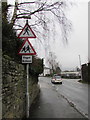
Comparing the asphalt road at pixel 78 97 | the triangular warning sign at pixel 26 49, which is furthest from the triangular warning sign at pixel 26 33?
the asphalt road at pixel 78 97

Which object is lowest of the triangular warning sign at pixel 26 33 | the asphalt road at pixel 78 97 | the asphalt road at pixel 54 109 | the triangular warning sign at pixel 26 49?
the asphalt road at pixel 78 97

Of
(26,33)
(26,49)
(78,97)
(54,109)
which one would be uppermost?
(26,33)

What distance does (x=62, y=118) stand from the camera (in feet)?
19.4

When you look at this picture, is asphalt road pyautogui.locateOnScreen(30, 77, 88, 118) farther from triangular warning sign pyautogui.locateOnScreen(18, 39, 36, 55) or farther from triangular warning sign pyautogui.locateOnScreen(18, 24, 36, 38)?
triangular warning sign pyautogui.locateOnScreen(18, 24, 36, 38)

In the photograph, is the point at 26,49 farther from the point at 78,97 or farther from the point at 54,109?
the point at 78,97

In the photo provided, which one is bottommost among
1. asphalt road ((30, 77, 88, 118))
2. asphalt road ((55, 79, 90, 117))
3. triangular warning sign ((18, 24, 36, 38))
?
asphalt road ((55, 79, 90, 117))

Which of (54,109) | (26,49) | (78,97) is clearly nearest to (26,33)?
(26,49)

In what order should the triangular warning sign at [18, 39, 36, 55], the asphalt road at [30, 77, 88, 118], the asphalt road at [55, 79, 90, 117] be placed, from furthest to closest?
1. the asphalt road at [55, 79, 90, 117]
2. the asphalt road at [30, 77, 88, 118]
3. the triangular warning sign at [18, 39, 36, 55]

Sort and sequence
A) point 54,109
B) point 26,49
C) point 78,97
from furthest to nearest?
point 78,97, point 54,109, point 26,49

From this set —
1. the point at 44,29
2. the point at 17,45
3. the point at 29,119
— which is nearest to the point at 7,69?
the point at 29,119

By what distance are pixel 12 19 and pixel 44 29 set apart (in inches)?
78.5

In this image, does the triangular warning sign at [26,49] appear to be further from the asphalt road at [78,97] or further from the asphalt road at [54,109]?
the asphalt road at [78,97]

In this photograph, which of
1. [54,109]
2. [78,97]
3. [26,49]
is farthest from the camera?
[78,97]

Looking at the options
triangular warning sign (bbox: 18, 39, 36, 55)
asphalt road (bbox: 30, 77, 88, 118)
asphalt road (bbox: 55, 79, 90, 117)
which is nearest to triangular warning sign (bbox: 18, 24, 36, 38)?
triangular warning sign (bbox: 18, 39, 36, 55)
